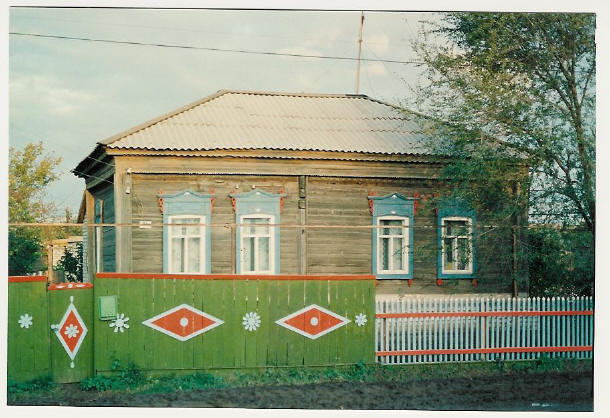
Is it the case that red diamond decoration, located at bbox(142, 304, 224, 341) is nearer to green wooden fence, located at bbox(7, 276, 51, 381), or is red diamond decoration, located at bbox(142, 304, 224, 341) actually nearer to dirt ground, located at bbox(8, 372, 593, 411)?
dirt ground, located at bbox(8, 372, 593, 411)

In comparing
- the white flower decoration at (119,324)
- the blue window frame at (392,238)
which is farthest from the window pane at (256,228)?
the white flower decoration at (119,324)

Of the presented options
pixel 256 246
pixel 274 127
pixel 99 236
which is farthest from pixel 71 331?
pixel 274 127

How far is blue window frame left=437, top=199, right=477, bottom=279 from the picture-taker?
44.4 ft

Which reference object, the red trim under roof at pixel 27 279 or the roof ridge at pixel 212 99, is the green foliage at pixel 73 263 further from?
the red trim under roof at pixel 27 279

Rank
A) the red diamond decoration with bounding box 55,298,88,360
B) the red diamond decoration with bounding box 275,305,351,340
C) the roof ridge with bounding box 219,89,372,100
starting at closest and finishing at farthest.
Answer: the red diamond decoration with bounding box 55,298,88,360
the red diamond decoration with bounding box 275,305,351,340
the roof ridge with bounding box 219,89,372,100

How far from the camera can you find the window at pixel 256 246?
13367 mm

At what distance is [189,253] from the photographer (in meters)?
13.4

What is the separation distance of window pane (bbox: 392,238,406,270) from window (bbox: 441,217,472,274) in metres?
0.78

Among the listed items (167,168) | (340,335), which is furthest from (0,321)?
(340,335)

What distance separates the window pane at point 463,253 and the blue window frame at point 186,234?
181 inches

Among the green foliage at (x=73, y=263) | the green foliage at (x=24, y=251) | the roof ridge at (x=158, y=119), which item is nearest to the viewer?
the green foliage at (x=24, y=251)

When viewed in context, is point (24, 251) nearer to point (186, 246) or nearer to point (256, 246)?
point (186, 246)

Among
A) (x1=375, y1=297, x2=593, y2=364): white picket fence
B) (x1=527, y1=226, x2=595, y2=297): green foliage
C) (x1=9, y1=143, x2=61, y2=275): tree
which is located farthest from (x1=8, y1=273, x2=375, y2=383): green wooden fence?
(x1=527, y1=226, x2=595, y2=297): green foliage

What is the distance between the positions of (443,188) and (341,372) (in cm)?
407
